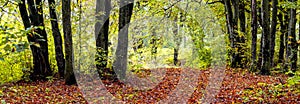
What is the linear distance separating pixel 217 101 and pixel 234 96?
631 millimetres

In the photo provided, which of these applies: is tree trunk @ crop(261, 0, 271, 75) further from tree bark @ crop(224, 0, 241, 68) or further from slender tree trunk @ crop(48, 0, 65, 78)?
slender tree trunk @ crop(48, 0, 65, 78)

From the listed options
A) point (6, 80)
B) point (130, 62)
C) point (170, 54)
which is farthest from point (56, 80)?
point (170, 54)

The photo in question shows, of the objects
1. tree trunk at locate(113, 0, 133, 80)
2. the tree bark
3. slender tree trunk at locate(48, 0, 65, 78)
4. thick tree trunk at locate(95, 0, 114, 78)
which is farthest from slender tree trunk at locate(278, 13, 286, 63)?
slender tree trunk at locate(48, 0, 65, 78)

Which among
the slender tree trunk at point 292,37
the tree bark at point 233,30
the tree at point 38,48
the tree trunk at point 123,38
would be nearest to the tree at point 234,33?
the tree bark at point 233,30

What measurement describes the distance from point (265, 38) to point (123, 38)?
5747 mm

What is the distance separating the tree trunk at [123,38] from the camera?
11.9 m

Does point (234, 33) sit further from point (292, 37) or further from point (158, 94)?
point (158, 94)

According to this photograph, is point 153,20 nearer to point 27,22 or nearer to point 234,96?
point 27,22

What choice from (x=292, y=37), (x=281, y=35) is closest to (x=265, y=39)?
(x=292, y=37)

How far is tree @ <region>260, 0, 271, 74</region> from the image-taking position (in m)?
12.3

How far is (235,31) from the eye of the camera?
16.4 m

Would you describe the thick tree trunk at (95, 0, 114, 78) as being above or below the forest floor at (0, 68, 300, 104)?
above

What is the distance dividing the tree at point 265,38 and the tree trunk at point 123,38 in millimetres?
5308

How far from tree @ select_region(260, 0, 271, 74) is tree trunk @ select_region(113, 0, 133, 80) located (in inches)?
209
